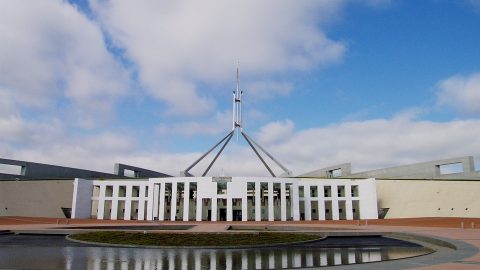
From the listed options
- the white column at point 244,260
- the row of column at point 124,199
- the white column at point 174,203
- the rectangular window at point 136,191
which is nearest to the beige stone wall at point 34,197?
the row of column at point 124,199

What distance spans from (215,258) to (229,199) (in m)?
28.3

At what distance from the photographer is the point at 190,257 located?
494 inches

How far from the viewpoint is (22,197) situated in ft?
154

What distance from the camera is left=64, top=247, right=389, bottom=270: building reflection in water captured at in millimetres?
10898

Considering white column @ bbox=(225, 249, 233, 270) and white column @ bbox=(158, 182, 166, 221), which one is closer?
white column @ bbox=(225, 249, 233, 270)

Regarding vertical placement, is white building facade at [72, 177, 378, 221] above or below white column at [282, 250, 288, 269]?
above

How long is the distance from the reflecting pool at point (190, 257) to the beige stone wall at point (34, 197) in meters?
35.4

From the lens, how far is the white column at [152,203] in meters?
42.6

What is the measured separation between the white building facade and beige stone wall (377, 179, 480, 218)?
11.2 feet

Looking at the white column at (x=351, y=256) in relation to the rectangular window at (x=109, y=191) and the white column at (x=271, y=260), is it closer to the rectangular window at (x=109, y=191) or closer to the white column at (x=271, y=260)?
the white column at (x=271, y=260)

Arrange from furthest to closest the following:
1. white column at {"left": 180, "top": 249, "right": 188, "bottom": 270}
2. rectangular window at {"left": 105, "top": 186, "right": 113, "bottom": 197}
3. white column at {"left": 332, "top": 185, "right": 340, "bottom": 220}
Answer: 1. rectangular window at {"left": 105, "top": 186, "right": 113, "bottom": 197}
2. white column at {"left": 332, "top": 185, "right": 340, "bottom": 220}
3. white column at {"left": 180, "top": 249, "right": 188, "bottom": 270}

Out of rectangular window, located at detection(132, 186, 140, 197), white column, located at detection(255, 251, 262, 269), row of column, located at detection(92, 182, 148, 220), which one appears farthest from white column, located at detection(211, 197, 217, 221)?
white column, located at detection(255, 251, 262, 269)

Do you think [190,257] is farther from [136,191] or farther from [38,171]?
[38,171]

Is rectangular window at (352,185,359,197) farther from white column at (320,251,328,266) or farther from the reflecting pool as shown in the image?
white column at (320,251,328,266)
